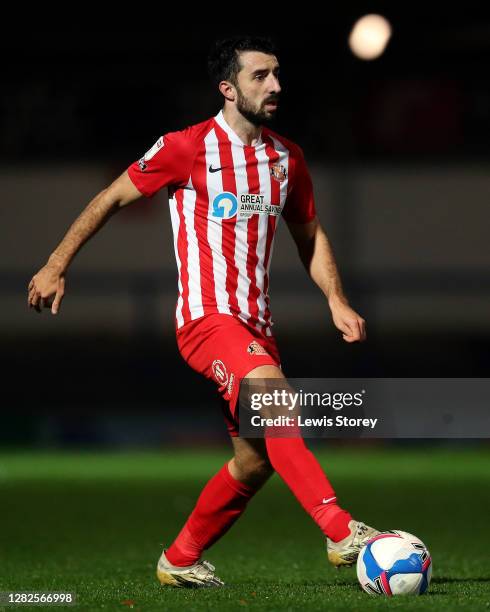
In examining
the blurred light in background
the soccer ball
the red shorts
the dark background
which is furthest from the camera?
the dark background

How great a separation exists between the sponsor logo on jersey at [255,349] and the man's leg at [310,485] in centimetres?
9

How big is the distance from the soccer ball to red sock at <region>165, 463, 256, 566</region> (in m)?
0.64

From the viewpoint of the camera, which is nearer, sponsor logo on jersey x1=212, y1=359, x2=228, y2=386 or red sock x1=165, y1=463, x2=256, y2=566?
sponsor logo on jersey x1=212, y1=359, x2=228, y2=386

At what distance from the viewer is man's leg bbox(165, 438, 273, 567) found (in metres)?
4.82

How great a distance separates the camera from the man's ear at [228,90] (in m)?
4.93

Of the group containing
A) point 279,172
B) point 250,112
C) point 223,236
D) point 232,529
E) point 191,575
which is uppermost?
point 250,112

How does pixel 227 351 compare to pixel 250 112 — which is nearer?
pixel 227 351

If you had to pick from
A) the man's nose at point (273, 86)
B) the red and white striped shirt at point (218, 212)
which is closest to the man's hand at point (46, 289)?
the red and white striped shirt at point (218, 212)

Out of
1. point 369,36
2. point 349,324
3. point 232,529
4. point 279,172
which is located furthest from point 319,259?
point 369,36

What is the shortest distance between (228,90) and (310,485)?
4.47ft

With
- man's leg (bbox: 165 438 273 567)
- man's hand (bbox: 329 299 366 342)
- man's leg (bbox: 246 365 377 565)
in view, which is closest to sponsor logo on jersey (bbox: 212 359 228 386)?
man's leg (bbox: 246 365 377 565)

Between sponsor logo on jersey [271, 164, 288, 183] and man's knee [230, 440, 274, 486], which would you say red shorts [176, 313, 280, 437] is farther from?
sponsor logo on jersey [271, 164, 288, 183]

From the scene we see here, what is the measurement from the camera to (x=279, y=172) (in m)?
4.98

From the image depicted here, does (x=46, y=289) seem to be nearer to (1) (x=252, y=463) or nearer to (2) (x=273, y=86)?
(1) (x=252, y=463)
